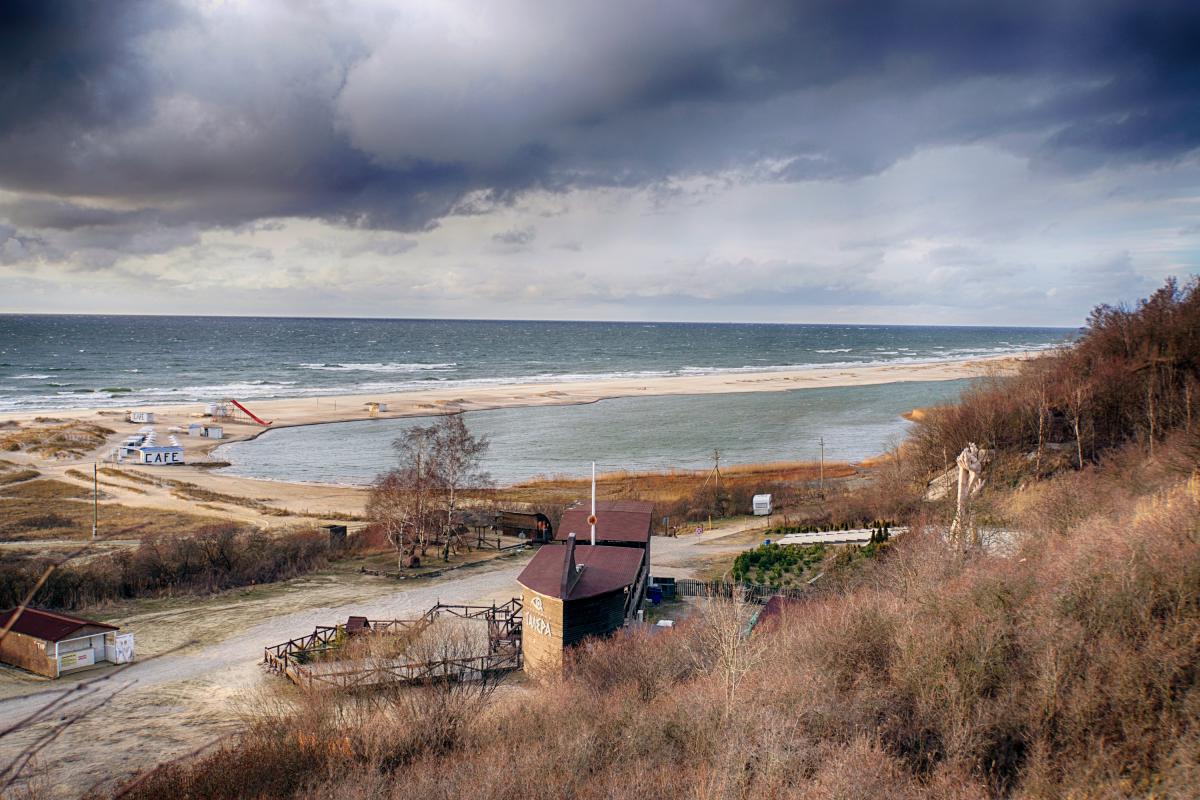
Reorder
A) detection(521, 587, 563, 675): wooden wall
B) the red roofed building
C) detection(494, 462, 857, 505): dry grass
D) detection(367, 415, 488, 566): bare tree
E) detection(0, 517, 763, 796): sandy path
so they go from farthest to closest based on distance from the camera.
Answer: detection(494, 462, 857, 505): dry grass
detection(367, 415, 488, 566): bare tree
the red roofed building
detection(521, 587, 563, 675): wooden wall
detection(0, 517, 763, 796): sandy path

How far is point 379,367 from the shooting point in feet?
440

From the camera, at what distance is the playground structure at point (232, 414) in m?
77.8

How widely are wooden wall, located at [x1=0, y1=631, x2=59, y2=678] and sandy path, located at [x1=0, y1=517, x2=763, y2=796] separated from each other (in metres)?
0.39

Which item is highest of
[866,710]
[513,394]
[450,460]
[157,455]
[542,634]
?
[513,394]

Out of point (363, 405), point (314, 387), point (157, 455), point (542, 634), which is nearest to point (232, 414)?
point (363, 405)

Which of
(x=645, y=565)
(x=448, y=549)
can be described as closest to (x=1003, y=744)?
(x=645, y=565)

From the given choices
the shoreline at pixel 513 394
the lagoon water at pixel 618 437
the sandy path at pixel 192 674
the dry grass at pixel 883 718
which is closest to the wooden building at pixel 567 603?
the dry grass at pixel 883 718

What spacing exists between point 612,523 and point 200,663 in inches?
569

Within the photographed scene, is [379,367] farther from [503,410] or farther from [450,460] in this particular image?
[450,460]

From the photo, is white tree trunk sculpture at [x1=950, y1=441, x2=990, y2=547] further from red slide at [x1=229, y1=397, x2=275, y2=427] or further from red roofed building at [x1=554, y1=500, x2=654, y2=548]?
red slide at [x1=229, y1=397, x2=275, y2=427]

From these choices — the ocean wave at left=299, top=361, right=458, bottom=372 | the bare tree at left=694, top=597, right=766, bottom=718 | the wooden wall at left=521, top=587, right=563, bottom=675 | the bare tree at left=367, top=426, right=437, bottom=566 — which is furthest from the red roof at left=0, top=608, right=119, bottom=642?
the ocean wave at left=299, top=361, right=458, bottom=372

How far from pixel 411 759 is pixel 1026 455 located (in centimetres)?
3202

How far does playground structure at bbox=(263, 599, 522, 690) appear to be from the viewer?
19.0 metres

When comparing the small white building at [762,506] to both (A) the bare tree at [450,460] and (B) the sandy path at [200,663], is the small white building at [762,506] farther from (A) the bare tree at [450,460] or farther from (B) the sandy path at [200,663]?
(A) the bare tree at [450,460]
